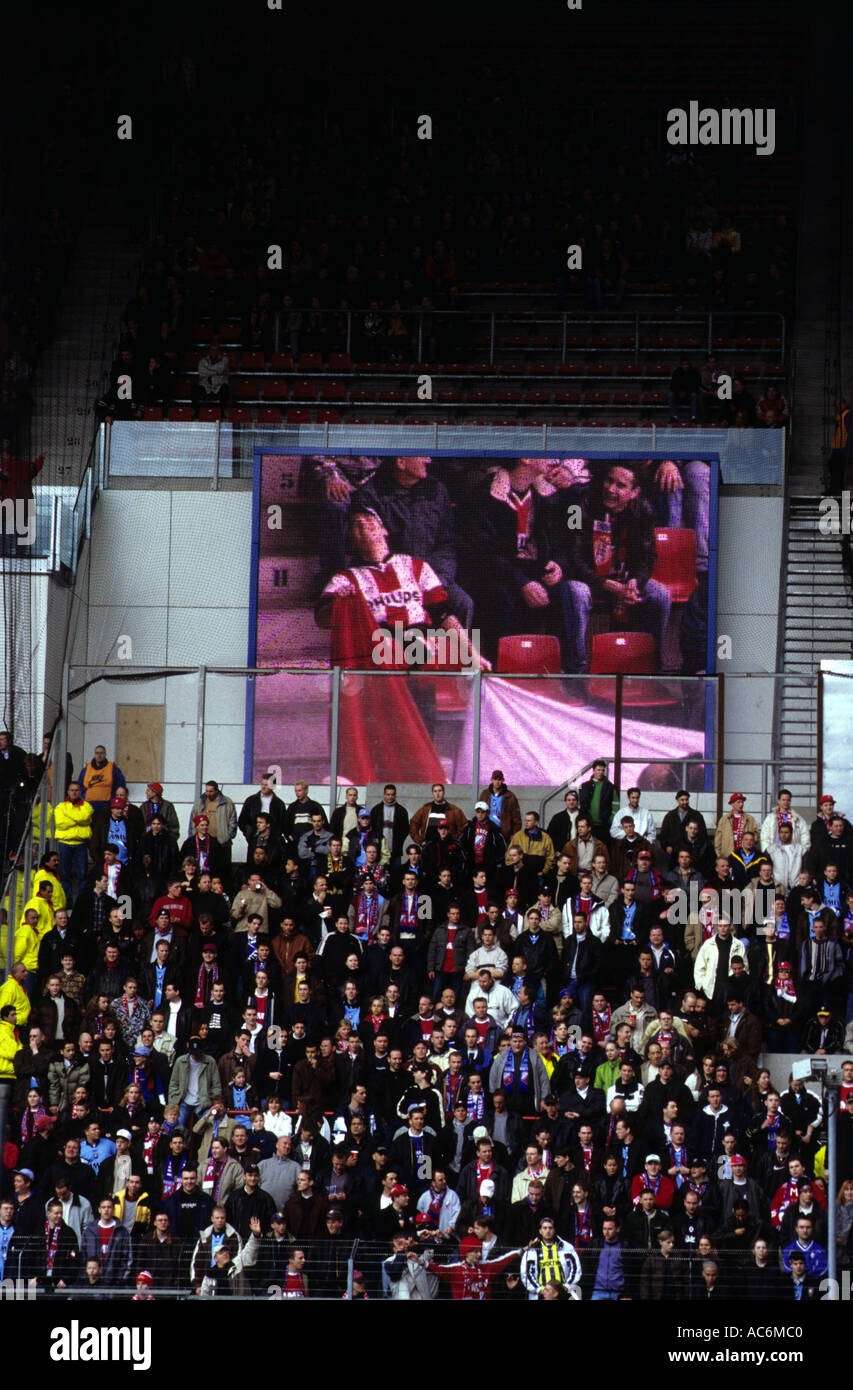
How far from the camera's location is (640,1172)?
1659 cm

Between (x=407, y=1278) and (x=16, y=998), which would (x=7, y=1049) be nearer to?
(x=16, y=998)

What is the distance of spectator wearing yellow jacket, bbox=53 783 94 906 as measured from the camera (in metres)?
20.6

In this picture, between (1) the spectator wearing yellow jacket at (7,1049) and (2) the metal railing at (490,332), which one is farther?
(2) the metal railing at (490,332)

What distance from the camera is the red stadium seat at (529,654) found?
24703 mm

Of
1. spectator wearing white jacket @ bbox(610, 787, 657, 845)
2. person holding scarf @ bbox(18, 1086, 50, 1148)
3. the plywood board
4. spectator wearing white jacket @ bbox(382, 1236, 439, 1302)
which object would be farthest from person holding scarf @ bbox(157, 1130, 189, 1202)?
the plywood board

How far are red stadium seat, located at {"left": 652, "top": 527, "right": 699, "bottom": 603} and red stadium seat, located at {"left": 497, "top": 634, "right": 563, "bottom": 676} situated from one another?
4.30 ft

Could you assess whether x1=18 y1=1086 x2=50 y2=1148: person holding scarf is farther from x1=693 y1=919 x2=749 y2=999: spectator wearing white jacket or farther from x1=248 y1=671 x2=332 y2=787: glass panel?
x1=248 y1=671 x2=332 y2=787: glass panel

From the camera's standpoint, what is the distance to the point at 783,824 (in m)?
19.9

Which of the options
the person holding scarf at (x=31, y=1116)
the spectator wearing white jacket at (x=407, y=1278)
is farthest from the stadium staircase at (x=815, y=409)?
the person holding scarf at (x=31, y=1116)

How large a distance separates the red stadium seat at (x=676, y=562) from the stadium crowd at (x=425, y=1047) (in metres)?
3.89

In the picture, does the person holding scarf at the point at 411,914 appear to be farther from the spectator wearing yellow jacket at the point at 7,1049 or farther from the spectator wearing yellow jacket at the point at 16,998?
the spectator wearing yellow jacket at the point at 7,1049

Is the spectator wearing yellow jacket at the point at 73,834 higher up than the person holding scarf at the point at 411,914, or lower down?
higher up

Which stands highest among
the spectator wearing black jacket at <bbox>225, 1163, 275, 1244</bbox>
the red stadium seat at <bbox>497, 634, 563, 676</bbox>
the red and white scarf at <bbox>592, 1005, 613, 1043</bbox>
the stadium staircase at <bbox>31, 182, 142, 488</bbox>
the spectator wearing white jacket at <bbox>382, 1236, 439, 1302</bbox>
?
the stadium staircase at <bbox>31, 182, 142, 488</bbox>
